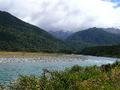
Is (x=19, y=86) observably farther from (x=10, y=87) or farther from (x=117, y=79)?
(x=117, y=79)

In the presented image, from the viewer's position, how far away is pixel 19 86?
→ 17.4 metres

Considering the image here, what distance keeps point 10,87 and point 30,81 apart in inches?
47.8

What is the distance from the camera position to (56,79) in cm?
1944

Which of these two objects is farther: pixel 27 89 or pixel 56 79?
pixel 56 79

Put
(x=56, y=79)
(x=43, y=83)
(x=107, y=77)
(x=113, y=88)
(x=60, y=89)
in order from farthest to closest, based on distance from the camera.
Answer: (x=107, y=77), (x=56, y=79), (x=43, y=83), (x=60, y=89), (x=113, y=88)

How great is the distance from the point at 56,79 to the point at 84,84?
8.11 ft

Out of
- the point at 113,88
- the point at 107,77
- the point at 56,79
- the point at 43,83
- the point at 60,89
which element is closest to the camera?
the point at 113,88

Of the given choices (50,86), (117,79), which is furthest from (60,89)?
(117,79)

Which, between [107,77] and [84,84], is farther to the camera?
[107,77]

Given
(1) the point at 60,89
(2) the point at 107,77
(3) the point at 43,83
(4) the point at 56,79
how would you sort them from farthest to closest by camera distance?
(2) the point at 107,77 < (4) the point at 56,79 < (3) the point at 43,83 < (1) the point at 60,89

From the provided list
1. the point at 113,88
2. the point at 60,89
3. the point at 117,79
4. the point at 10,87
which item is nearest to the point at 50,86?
the point at 60,89

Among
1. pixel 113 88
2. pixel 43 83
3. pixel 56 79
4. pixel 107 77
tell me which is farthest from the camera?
pixel 107 77

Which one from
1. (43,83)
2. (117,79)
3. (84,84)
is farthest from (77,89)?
(117,79)

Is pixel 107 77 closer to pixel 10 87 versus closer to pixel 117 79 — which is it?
pixel 117 79
